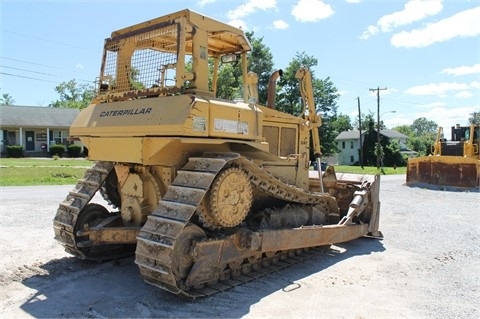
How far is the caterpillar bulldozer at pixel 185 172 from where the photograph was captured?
503cm

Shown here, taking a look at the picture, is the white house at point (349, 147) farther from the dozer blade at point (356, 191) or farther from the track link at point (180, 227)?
the track link at point (180, 227)

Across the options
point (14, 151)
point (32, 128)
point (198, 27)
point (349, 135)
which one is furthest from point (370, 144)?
point (198, 27)

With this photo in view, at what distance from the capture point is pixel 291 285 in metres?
5.71

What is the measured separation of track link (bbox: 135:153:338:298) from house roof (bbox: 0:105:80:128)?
40610 mm

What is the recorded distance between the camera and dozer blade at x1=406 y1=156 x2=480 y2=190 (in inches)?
721

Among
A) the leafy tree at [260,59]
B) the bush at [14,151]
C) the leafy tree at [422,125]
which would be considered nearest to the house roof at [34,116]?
the bush at [14,151]

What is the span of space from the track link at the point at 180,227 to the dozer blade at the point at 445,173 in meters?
15.3

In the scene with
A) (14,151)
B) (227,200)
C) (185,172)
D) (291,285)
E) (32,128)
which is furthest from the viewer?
(32,128)

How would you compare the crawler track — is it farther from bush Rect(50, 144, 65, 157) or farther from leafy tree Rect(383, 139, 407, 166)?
leafy tree Rect(383, 139, 407, 166)

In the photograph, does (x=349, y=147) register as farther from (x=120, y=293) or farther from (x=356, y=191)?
(x=120, y=293)

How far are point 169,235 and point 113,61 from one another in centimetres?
310

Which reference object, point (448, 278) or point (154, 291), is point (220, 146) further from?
point (448, 278)

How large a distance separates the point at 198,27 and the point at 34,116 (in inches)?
1697

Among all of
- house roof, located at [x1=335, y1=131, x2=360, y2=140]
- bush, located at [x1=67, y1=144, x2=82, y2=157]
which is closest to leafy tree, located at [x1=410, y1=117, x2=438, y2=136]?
house roof, located at [x1=335, y1=131, x2=360, y2=140]
